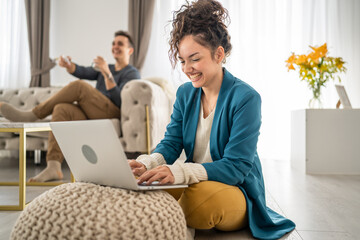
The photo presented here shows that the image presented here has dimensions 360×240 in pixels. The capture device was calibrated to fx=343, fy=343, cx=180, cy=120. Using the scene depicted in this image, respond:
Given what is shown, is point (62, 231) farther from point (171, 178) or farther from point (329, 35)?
point (329, 35)

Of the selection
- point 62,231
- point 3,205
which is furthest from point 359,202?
point 3,205

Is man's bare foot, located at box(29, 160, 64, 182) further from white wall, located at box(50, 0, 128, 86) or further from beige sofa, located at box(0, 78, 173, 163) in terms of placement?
white wall, located at box(50, 0, 128, 86)

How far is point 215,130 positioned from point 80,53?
3.37 m

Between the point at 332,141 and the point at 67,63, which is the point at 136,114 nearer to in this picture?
the point at 67,63

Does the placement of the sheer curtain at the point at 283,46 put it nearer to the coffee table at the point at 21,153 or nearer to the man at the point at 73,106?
the man at the point at 73,106

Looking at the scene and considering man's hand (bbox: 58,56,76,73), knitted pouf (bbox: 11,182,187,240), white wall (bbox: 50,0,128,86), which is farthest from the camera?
white wall (bbox: 50,0,128,86)

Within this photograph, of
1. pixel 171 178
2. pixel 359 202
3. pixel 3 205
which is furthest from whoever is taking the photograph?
pixel 359 202

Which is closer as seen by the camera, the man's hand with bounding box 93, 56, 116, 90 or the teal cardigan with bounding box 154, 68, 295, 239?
the teal cardigan with bounding box 154, 68, 295, 239

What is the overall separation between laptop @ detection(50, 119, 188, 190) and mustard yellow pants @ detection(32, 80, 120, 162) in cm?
156

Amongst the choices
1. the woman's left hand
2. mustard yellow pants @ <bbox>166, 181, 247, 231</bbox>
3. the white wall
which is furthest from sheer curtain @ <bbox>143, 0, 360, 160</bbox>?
the woman's left hand

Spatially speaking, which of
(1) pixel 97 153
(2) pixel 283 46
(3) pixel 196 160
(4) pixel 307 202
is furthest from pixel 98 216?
(2) pixel 283 46

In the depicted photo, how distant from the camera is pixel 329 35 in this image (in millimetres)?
3803

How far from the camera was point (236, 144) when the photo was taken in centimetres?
111

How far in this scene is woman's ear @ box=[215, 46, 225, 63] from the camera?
1226 millimetres
